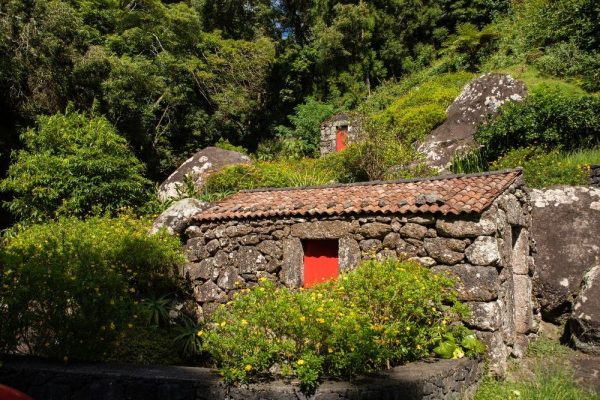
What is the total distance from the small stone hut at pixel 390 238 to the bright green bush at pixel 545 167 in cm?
150

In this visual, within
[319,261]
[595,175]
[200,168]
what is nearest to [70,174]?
[200,168]

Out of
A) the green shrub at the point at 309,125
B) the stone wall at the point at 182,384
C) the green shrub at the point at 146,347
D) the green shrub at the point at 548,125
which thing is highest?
the green shrub at the point at 309,125

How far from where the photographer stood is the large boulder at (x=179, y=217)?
9.47 metres

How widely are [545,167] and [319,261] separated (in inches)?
222

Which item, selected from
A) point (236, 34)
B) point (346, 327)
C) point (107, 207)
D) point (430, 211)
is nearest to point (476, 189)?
point (430, 211)

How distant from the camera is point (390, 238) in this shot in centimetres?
718

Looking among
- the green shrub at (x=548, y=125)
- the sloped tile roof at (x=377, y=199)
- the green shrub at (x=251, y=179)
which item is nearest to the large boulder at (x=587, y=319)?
the sloped tile roof at (x=377, y=199)

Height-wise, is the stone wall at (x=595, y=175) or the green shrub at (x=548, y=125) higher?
the green shrub at (x=548, y=125)

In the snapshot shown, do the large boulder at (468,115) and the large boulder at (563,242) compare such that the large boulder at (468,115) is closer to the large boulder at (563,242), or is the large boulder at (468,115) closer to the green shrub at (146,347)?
the large boulder at (563,242)

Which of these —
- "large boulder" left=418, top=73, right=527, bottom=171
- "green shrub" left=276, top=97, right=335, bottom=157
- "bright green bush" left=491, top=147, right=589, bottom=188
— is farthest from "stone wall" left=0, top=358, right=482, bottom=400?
"green shrub" left=276, top=97, right=335, bottom=157

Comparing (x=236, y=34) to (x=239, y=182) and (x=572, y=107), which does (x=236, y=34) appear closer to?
(x=239, y=182)

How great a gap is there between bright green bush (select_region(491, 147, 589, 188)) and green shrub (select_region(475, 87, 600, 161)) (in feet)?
1.57

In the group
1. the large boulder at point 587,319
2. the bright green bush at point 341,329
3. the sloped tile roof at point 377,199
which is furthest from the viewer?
the large boulder at point 587,319

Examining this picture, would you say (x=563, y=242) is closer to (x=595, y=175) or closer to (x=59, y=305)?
(x=595, y=175)
